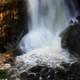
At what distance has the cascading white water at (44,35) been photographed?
7.77 m

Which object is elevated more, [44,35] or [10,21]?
[10,21]

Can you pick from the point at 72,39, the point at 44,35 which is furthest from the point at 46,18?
the point at 72,39

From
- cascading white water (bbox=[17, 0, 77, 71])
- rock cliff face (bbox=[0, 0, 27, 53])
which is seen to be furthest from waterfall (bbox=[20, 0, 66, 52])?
rock cliff face (bbox=[0, 0, 27, 53])

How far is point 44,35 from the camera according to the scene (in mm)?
9273

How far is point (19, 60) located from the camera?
7797mm

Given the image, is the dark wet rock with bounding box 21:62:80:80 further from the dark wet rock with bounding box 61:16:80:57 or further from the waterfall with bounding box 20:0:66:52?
the waterfall with bounding box 20:0:66:52

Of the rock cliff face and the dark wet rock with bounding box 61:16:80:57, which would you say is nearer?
the dark wet rock with bounding box 61:16:80:57

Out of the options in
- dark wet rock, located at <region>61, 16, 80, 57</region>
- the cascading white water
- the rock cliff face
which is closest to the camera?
the cascading white water

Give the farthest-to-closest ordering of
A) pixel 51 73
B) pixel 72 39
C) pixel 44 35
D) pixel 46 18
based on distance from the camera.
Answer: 1. pixel 46 18
2. pixel 44 35
3. pixel 72 39
4. pixel 51 73

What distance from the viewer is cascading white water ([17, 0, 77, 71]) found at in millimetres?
7773

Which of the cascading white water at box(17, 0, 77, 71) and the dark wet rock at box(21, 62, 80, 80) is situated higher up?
the cascading white water at box(17, 0, 77, 71)

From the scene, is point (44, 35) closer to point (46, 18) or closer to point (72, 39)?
point (46, 18)

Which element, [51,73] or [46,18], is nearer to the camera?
[51,73]

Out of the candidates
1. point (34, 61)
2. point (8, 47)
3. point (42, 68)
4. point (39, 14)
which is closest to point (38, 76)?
point (42, 68)
